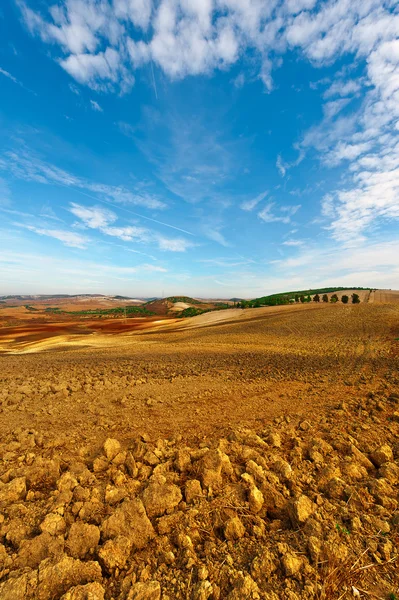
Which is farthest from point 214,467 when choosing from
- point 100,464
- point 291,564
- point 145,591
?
point 100,464

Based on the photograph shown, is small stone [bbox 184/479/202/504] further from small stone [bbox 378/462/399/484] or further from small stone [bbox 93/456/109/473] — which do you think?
small stone [bbox 378/462/399/484]

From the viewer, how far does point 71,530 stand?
265 centimetres

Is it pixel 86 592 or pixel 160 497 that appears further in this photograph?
pixel 160 497

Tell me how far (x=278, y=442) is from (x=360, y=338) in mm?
14855

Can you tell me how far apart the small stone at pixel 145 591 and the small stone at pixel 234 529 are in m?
0.86

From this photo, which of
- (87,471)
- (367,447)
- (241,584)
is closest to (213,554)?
(241,584)

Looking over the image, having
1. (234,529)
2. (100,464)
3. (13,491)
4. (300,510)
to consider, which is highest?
(300,510)

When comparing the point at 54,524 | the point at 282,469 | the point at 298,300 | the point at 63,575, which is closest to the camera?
the point at 63,575

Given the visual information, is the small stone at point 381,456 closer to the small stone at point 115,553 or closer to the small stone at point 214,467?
the small stone at point 214,467

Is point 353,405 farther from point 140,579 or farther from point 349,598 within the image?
point 140,579

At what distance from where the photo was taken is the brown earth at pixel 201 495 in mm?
2219

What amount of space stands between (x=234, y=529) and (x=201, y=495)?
2.18 feet

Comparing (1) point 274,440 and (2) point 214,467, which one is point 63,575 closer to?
(2) point 214,467

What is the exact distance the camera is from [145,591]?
6.88ft
